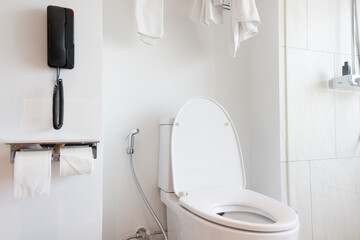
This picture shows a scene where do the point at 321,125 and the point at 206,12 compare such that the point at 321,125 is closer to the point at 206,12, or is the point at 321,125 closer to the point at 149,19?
the point at 206,12

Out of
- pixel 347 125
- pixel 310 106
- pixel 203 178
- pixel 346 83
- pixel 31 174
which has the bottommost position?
pixel 203 178

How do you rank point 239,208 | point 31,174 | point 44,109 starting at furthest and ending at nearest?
point 239,208, point 44,109, point 31,174

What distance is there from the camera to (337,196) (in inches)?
51.8

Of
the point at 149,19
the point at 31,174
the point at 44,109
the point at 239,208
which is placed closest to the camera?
the point at 31,174

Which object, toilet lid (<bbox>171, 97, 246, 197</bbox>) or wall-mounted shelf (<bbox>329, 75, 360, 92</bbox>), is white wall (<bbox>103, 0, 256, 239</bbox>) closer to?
toilet lid (<bbox>171, 97, 246, 197</bbox>)

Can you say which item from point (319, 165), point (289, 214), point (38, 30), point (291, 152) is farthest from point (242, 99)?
point (38, 30)

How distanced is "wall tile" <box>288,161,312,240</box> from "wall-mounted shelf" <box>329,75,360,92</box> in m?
0.44

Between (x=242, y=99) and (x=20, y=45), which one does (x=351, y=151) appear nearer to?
(x=242, y=99)

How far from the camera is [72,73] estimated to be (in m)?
0.94

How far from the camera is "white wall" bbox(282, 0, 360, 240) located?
1272 mm

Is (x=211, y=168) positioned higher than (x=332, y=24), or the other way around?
(x=332, y=24)

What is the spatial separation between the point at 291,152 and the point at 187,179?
1.86 feet

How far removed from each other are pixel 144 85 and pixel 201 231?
80cm

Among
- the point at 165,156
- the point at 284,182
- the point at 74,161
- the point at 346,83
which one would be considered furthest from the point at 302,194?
the point at 74,161
